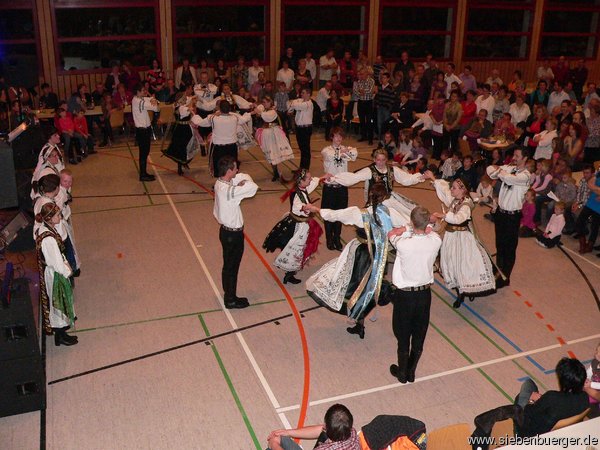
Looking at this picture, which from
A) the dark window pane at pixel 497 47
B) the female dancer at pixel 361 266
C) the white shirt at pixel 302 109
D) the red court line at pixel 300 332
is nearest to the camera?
the red court line at pixel 300 332

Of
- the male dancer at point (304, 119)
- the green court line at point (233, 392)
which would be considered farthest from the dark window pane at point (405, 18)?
the green court line at point (233, 392)

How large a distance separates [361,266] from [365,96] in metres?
7.79

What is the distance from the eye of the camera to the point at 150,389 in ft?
16.9

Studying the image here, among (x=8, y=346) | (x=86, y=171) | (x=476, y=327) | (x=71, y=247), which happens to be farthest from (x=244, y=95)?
(x=8, y=346)

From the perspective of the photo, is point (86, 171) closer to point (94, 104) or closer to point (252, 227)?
point (94, 104)

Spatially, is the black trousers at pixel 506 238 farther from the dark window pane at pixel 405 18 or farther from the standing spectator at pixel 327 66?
the dark window pane at pixel 405 18

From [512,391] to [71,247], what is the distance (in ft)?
14.9

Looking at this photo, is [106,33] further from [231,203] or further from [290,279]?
[231,203]

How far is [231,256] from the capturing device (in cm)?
618

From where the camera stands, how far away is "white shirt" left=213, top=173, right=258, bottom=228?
5.96m

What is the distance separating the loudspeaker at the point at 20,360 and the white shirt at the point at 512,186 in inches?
186

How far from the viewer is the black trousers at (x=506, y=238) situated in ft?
21.8

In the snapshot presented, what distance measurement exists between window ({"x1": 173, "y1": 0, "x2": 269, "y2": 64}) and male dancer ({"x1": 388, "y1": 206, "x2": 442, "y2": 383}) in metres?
11.9

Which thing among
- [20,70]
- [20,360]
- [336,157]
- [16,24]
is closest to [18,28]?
[16,24]
